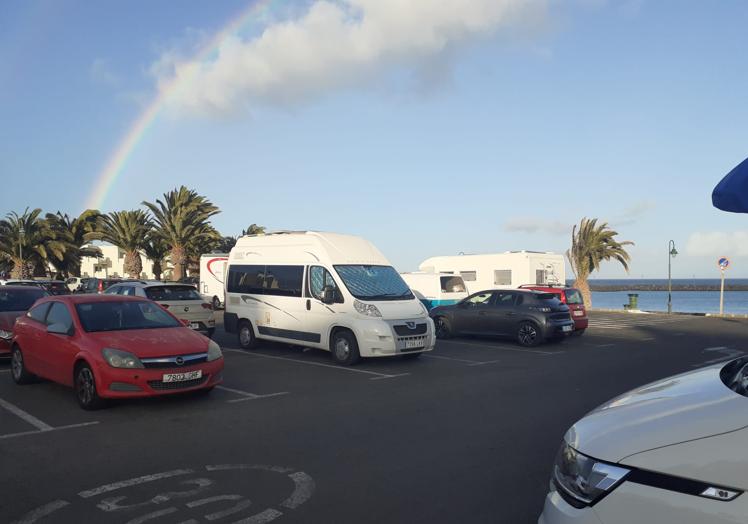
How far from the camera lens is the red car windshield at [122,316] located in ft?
28.5

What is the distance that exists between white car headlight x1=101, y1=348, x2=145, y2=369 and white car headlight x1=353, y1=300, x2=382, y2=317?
204 inches

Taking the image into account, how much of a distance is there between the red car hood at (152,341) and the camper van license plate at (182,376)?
27cm

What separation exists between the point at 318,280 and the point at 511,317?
632 centimetres

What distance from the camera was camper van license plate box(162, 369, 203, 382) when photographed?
7.94 m

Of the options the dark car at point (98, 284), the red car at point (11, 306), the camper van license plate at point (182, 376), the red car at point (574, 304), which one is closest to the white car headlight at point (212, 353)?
the camper van license plate at point (182, 376)

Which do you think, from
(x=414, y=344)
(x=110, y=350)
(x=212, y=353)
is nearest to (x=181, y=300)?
(x=414, y=344)

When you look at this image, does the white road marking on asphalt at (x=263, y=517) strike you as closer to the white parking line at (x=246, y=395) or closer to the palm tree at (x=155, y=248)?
the white parking line at (x=246, y=395)

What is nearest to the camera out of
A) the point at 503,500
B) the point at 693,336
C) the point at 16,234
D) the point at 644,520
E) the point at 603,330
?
the point at 644,520

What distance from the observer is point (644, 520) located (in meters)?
2.38

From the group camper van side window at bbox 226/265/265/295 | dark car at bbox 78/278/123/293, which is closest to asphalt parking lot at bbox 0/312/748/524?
camper van side window at bbox 226/265/265/295

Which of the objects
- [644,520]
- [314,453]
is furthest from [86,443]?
[644,520]

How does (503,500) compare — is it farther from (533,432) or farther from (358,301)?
(358,301)

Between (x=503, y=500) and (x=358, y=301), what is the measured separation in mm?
7591

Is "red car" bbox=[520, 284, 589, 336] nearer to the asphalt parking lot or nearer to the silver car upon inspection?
the asphalt parking lot
